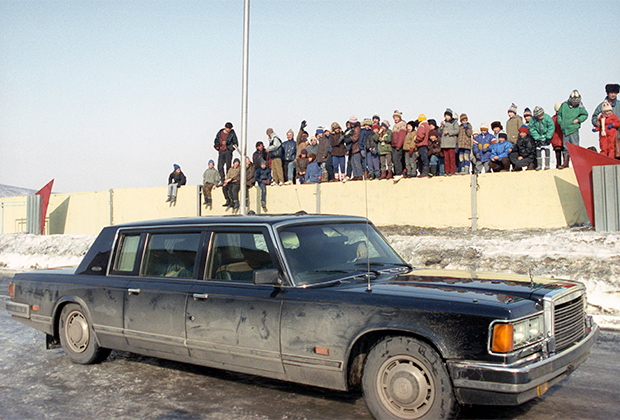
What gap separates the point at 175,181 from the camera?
21.6 metres

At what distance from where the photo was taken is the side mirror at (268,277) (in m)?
4.68

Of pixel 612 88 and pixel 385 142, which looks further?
pixel 385 142

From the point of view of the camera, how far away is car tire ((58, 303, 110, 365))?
20.5 ft

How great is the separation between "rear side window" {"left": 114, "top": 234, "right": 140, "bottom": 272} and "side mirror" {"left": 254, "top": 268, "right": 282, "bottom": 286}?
191 centimetres

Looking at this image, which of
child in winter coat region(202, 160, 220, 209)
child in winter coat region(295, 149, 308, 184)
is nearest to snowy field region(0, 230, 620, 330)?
child in winter coat region(295, 149, 308, 184)

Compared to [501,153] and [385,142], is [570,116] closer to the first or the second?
[501,153]

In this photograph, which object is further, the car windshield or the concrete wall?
Result: the concrete wall

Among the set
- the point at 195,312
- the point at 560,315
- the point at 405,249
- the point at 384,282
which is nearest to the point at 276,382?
the point at 195,312

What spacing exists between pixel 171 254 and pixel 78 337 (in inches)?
64.6

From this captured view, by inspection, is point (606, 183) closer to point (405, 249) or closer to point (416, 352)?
point (405, 249)

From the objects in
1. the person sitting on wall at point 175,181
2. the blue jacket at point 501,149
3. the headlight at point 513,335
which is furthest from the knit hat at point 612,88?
the person sitting on wall at point 175,181

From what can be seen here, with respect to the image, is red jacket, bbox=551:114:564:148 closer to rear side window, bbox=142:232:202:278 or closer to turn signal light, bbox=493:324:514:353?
rear side window, bbox=142:232:202:278

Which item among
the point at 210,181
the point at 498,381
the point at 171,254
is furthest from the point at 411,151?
the point at 498,381

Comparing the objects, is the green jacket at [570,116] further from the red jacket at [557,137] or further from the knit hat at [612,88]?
the knit hat at [612,88]
